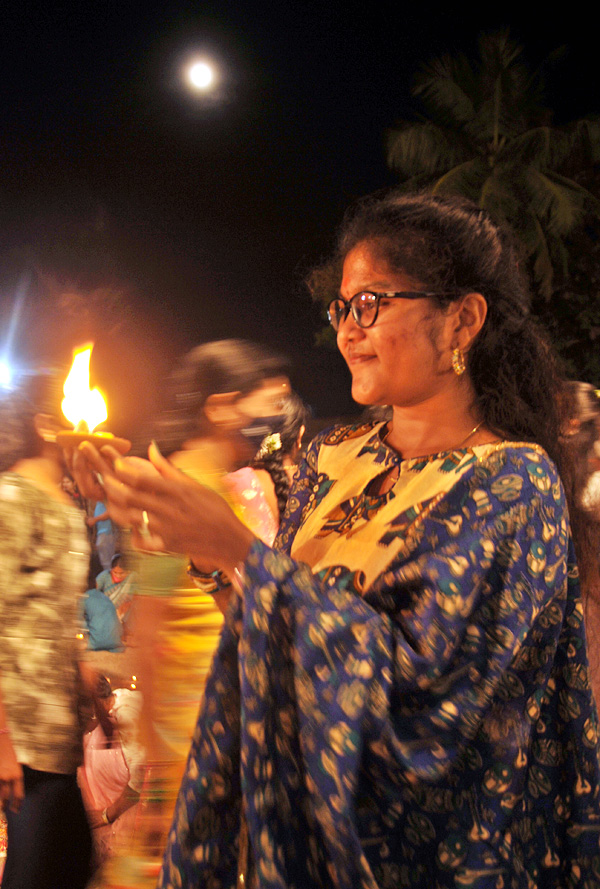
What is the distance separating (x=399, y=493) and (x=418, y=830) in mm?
667

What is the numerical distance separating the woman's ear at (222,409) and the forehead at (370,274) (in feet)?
2.99

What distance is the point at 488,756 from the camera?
1.30 meters

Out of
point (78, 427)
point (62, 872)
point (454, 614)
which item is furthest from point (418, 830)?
point (62, 872)

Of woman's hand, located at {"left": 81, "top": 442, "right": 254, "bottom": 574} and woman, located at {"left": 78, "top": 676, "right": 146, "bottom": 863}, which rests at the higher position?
woman's hand, located at {"left": 81, "top": 442, "right": 254, "bottom": 574}

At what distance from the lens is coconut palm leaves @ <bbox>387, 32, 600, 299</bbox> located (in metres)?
13.1

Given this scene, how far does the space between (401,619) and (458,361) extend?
26.1 inches

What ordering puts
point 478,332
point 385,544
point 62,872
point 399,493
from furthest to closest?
point 62,872
point 478,332
point 399,493
point 385,544

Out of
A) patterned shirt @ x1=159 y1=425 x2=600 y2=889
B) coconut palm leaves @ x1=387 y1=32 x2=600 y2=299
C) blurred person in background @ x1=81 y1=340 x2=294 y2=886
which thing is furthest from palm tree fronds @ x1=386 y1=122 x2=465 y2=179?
patterned shirt @ x1=159 y1=425 x2=600 y2=889

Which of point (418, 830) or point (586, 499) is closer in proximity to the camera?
point (418, 830)

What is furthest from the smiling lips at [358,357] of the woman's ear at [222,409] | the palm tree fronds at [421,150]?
the palm tree fronds at [421,150]

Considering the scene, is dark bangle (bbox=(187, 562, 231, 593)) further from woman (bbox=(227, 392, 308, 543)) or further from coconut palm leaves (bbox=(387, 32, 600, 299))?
coconut palm leaves (bbox=(387, 32, 600, 299))

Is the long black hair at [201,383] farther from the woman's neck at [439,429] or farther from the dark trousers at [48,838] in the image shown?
the dark trousers at [48,838]

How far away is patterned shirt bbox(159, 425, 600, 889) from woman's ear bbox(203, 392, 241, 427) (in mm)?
1101

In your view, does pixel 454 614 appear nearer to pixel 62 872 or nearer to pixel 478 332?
pixel 478 332
